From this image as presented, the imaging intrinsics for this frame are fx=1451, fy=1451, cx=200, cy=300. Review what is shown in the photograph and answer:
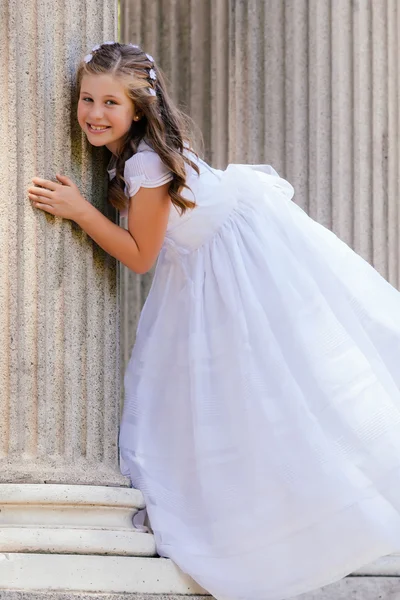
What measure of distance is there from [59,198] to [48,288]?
0.94 feet

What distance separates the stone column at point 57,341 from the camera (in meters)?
4.44

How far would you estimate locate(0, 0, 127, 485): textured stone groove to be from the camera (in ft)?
14.9

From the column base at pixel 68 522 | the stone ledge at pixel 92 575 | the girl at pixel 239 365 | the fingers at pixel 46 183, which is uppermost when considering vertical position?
the fingers at pixel 46 183

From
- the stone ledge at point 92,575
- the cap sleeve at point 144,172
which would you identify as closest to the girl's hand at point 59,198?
the cap sleeve at point 144,172

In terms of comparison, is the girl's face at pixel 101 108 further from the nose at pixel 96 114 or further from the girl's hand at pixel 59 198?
the girl's hand at pixel 59 198

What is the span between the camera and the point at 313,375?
182 inches

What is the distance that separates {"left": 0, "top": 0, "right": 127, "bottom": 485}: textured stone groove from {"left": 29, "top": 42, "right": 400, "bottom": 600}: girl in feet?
0.24

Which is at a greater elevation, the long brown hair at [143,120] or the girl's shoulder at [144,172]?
the long brown hair at [143,120]

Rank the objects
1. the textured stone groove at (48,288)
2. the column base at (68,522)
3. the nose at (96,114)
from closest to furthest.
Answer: the column base at (68,522) → the textured stone groove at (48,288) → the nose at (96,114)

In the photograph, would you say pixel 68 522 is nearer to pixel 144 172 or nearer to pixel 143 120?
pixel 144 172

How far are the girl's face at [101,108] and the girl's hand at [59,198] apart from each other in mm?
180

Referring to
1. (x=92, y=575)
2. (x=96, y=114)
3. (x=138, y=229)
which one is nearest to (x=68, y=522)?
(x=92, y=575)

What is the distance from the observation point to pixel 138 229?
4750mm

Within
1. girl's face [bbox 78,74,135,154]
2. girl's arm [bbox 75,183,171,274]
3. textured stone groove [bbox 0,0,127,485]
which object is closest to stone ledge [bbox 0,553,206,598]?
textured stone groove [bbox 0,0,127,485]
